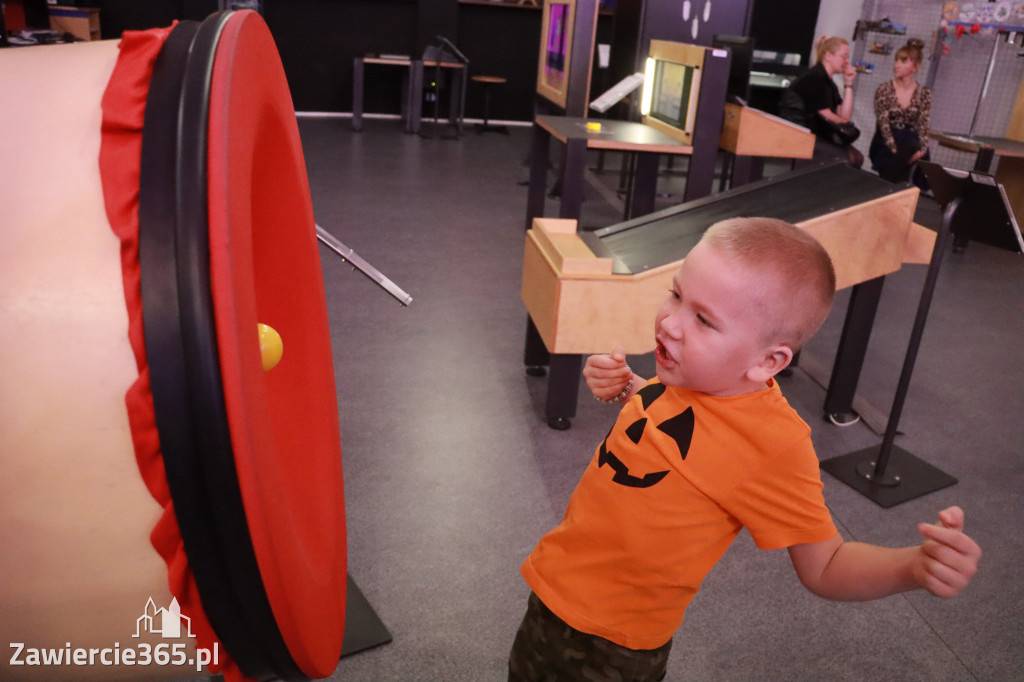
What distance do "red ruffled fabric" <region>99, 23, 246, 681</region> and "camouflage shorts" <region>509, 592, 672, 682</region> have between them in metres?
0.48

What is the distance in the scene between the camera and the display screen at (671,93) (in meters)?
4.23

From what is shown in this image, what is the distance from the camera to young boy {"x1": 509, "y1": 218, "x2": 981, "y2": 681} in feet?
3.07

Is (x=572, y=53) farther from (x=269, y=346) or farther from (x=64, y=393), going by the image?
(x=64, y=393)

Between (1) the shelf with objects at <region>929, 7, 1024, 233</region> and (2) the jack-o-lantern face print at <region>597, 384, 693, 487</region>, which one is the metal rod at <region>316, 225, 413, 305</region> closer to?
(2) the jack-o-lantern face print at <region>597, 384, 693, 487</region>

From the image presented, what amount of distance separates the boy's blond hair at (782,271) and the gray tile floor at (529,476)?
1.12 m

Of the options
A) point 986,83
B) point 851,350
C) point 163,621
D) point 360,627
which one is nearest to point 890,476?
point 851,350

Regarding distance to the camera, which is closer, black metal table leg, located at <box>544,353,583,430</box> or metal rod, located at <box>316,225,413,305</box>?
metal rod, located at <box>316,225,413,305</box>

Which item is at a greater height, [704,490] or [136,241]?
[136,241]

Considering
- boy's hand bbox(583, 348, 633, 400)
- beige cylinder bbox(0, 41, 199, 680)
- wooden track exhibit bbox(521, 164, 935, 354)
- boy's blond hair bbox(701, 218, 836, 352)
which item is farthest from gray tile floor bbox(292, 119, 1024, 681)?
boy's blond hair bbox(701, 218, 836, 352)

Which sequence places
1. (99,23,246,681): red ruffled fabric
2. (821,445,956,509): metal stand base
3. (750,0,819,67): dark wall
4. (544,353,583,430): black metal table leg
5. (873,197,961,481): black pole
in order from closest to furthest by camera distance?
(99,23,246,681): red ruffled fabric, (873,197,961,481): black pole, (821,445,956,509): metal stand base, (544,353,583,430): black metal table leg, (750,0,819,67): dark wall

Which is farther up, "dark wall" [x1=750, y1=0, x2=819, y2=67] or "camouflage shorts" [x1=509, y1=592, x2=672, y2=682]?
"dark wall" [x1=750, y1=0, x2=819, y2=67]

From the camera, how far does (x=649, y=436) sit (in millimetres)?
1068

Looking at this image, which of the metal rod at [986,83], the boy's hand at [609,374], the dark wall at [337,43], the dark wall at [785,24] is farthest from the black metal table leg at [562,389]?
the dark wall at [785,24]

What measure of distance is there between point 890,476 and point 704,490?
6.17 ft
